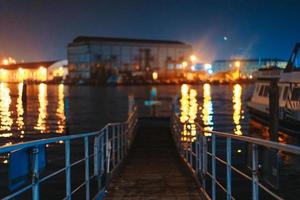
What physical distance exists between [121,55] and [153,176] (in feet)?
509

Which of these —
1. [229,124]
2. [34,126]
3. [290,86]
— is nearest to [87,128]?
[34,126]

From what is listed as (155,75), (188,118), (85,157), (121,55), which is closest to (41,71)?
(121,55)

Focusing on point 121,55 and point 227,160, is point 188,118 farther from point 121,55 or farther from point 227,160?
point 121,55

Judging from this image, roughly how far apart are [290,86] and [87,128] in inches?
605

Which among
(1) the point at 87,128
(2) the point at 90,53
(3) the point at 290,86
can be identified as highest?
(2) the point at 90,53

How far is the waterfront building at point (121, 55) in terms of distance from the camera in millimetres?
162125

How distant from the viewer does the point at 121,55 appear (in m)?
165

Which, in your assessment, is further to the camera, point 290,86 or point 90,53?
point 90,53

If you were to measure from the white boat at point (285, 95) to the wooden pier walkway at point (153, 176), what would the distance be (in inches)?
369

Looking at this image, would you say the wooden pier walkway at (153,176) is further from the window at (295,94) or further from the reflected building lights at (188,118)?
the window at (295,94)

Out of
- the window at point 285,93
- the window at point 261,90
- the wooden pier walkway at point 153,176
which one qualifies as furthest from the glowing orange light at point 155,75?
the wooden pier walkway at point 153,176

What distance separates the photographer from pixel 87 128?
3491 cm

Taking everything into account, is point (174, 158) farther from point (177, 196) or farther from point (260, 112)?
point (260, 112)

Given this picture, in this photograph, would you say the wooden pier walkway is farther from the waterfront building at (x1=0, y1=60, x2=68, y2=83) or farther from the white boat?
the waterfront building at (x1=0, y1=60, x2=68, y2=83)
